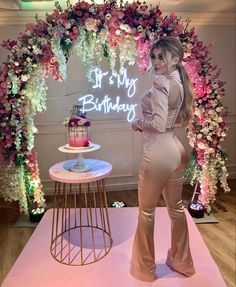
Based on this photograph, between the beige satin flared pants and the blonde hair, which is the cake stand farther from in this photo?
the blonde hair

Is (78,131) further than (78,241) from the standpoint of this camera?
No


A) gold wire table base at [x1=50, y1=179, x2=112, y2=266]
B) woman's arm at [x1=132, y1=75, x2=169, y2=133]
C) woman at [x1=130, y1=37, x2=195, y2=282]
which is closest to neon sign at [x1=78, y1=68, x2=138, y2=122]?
gold wire table base at [x1=50, y1=179, x2=112, y2=266]

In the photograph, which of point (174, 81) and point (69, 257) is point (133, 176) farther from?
point (174, 81)

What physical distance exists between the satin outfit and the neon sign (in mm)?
2274

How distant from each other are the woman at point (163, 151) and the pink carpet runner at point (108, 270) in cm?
11

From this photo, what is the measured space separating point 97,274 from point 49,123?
100 inches

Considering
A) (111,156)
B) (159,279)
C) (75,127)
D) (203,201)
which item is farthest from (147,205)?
(111,156)

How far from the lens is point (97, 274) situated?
7.92ft

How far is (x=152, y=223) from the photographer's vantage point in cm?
224

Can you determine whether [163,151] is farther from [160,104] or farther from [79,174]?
[79,174]

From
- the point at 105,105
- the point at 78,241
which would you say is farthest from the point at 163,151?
the point at 105,105

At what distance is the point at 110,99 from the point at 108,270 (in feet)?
8.51

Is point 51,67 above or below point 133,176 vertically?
above

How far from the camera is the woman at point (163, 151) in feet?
6.79
